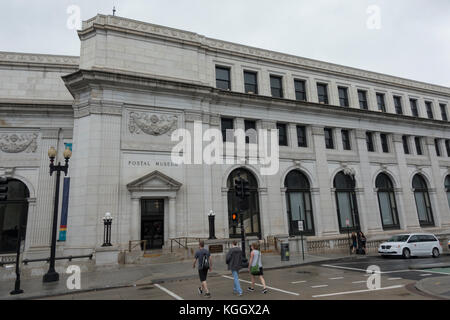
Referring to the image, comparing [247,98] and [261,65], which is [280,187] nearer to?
[247,98]

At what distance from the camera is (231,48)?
92.9ft

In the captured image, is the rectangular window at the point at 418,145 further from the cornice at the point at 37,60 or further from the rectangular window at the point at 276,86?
the cornice at the point at 37,60

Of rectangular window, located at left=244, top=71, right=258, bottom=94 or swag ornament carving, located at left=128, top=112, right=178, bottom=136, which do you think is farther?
rectangular window, located at left=244, top=71, right=258, bottom=94

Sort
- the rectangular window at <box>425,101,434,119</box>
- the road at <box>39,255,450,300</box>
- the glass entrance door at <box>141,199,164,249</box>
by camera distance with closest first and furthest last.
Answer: the road at <box>39,255,450,300</box>, the glass entrance door at <box>141,199,164,249</box>, the rectangular window at <box>425,101,434,119</box>

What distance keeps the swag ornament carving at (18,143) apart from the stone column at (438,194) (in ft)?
138

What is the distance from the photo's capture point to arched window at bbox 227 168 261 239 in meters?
25.2

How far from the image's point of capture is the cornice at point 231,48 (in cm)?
2378

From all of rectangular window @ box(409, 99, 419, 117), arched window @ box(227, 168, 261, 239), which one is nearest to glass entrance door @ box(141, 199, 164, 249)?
arched window @ box(227, 168, 261, 239)

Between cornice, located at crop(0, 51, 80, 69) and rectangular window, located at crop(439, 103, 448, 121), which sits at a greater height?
cornice, located at crop(0, 51, 80, 69)

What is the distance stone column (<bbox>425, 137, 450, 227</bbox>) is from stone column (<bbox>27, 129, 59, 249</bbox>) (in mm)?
39866

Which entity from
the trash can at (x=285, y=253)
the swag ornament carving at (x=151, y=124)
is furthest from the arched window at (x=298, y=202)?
the swag ornament carving at (x=151, y=124)

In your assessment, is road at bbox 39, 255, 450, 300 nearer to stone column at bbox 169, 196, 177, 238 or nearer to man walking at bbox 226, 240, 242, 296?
man walking at bbox 226, 240, 242, 296

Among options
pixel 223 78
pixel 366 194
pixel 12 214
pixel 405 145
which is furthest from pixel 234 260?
pixel 405 145
